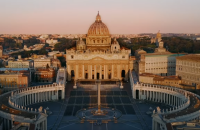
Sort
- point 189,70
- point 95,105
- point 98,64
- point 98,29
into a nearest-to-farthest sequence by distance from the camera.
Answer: point 95,105 < point 189,70 < point 98,64 < point 98,29

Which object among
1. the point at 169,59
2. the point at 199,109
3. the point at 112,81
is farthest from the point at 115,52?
the point at 199,109

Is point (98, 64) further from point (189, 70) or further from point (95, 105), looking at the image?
point (95, 105)

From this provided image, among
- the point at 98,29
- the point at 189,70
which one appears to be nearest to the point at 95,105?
the point at 189,70

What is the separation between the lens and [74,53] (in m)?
84.8

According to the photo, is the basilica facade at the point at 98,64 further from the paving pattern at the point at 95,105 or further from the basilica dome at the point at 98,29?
the paving pattern at the point at 95,105

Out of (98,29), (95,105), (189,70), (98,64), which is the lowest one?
(95,105)

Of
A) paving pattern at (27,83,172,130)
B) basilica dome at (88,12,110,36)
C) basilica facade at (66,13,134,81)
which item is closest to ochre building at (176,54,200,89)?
paving pattern at (27,83,172,130)

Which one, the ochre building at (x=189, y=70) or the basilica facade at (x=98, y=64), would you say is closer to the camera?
the ochre building at (x=189, y=70)

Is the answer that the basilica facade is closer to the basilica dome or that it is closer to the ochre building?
the basilica dome

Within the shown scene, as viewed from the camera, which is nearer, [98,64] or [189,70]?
[189,70]

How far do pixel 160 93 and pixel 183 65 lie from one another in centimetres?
1354

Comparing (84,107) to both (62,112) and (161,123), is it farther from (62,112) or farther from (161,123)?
(161,123)

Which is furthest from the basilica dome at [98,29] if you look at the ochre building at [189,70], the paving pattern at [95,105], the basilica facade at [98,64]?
the ochre building at [189,70]

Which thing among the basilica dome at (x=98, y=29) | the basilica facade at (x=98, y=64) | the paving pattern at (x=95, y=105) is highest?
the basilica dome at (x=98, y=29)
